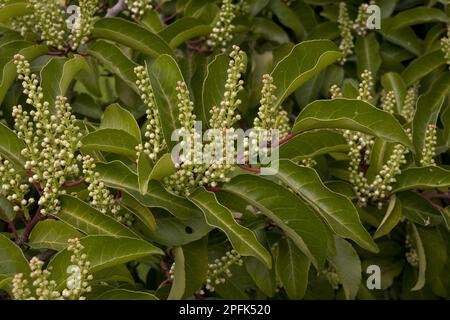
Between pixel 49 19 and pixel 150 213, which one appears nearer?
pixel 150 213

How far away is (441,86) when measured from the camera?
9.74 ft

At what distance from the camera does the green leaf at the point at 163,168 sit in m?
1.85

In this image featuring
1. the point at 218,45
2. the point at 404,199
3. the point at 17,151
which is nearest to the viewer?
the point at 17,151

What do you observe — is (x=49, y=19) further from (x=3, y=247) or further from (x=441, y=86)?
(x=441, y=86)

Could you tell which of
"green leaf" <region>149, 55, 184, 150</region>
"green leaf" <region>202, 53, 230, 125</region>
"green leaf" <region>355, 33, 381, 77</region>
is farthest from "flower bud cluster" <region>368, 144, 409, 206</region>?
"green leaf" <region>355, 33, 381, 77</region>

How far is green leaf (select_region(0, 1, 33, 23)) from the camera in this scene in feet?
8.09

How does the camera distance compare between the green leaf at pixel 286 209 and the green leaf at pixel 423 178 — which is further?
the green leaf at pixel 423 178

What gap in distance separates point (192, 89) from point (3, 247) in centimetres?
91

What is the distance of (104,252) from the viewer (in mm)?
1822

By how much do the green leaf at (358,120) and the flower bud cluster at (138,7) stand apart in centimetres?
99

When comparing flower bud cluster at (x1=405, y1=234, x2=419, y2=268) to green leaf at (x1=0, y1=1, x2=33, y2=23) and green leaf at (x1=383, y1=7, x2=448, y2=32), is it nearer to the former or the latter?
green leaf at (x1=383, y1=7, x2=448, y2=32)

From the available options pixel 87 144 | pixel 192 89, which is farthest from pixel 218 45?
pixel 87 144

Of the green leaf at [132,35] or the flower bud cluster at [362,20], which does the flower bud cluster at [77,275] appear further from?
the flower bud cluster at [362,20]

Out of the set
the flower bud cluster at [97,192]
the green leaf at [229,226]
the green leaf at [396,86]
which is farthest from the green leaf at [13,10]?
the green leaf at [396,86]
